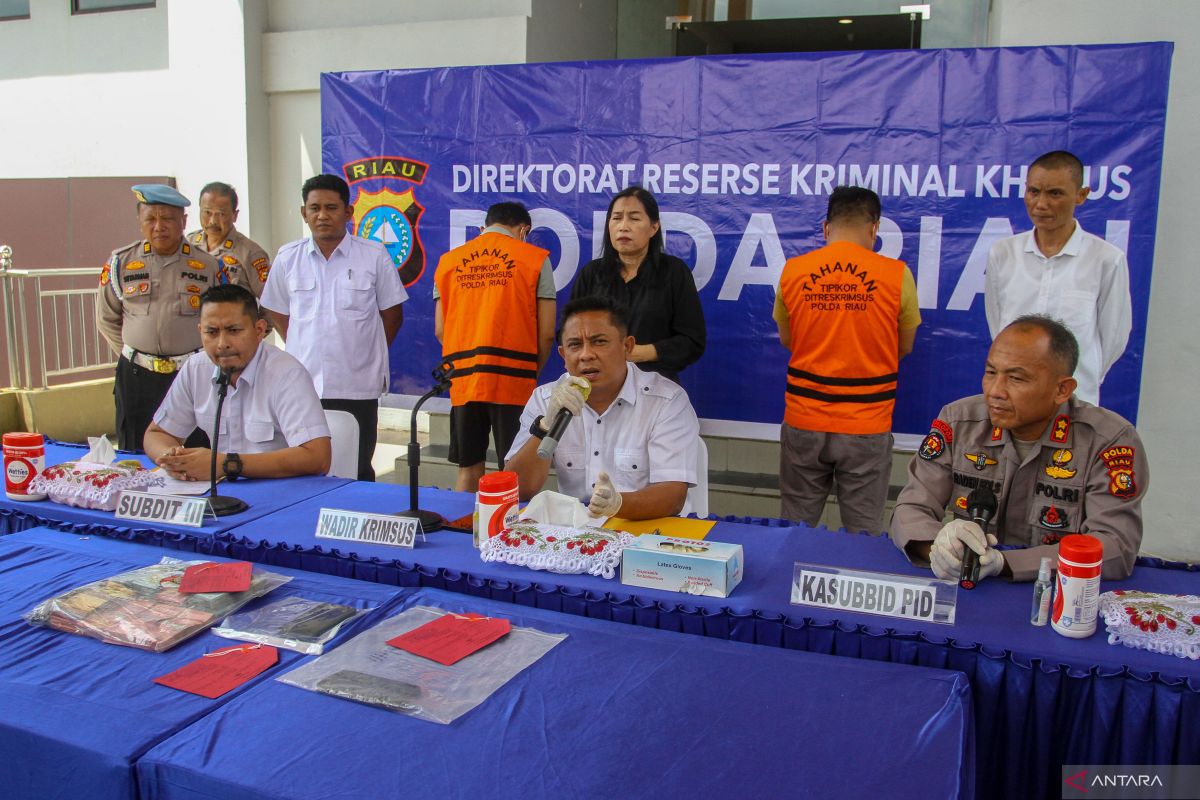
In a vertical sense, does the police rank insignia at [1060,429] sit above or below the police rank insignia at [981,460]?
above

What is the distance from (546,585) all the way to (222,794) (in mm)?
725

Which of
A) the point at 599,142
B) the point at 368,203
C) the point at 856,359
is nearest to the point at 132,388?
the point at 368,203

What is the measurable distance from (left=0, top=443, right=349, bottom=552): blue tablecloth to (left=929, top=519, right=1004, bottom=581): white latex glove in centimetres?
156

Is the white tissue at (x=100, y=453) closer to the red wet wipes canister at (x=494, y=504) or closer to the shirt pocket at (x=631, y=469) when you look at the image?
the red wet wipes canister at (x=494, y=504)

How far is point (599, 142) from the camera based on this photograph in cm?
402

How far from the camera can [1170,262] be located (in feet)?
12.2

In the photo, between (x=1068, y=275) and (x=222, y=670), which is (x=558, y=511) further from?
(x=1068, y=275)

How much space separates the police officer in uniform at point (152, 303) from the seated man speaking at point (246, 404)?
2.82 ft

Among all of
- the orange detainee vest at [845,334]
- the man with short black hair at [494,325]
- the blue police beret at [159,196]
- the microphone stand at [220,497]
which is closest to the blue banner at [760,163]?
the man with short black hair at [494,325]

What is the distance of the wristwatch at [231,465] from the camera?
96.4 inches

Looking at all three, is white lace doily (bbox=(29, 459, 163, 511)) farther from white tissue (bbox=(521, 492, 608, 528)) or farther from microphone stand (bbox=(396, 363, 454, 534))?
white tissue (bbox=(521, 492, 608, 528))

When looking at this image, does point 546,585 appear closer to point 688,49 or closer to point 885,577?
point 885,577

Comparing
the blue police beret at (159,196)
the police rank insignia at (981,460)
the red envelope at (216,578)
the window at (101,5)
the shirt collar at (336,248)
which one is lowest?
the red envelope at (216,578)

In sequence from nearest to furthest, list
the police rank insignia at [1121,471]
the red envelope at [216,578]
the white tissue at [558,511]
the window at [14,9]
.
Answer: the red envelope at [216,578] < the police rank insignia at [1121,471] < the white tissue at [558,511] < the window at [14,9]
